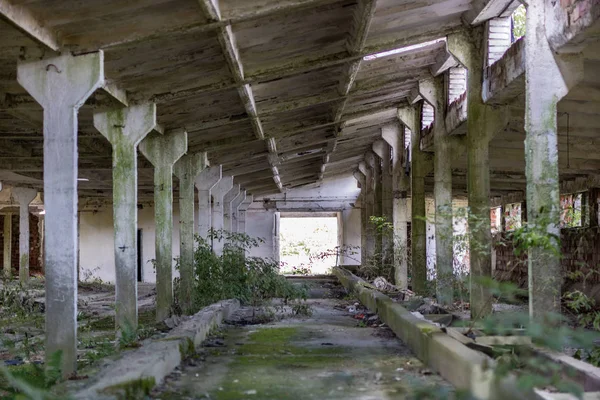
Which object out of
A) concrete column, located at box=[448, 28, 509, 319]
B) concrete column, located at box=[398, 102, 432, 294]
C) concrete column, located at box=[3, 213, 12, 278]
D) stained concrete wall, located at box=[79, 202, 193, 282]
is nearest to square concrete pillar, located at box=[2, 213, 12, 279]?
concrete column, located at box=[3, 213, 12, 278]

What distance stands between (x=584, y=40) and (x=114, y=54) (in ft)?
17.2

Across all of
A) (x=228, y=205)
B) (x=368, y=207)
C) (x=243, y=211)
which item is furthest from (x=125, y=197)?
(x=243, y=211)

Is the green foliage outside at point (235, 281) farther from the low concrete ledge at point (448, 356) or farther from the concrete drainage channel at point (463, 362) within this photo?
the concrete drainage channel at point (463, 362)

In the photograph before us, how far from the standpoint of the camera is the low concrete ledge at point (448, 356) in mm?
4521

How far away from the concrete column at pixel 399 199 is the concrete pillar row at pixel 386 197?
1.31 ft

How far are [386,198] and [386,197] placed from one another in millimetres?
43

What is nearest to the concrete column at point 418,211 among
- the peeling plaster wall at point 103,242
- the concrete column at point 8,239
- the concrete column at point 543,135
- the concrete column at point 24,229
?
the concrete column at point 543,135

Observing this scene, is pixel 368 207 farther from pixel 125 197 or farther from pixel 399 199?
pixel 125 197

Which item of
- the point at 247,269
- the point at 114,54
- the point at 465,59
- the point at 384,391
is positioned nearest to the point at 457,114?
the point at 465,59

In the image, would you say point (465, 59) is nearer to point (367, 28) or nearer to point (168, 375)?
point (367, 28)

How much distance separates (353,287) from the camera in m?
20.6

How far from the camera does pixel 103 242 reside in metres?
31.6

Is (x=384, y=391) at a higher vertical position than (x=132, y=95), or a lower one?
lower

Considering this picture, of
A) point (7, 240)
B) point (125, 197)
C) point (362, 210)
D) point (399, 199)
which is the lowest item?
point (7, 240)
